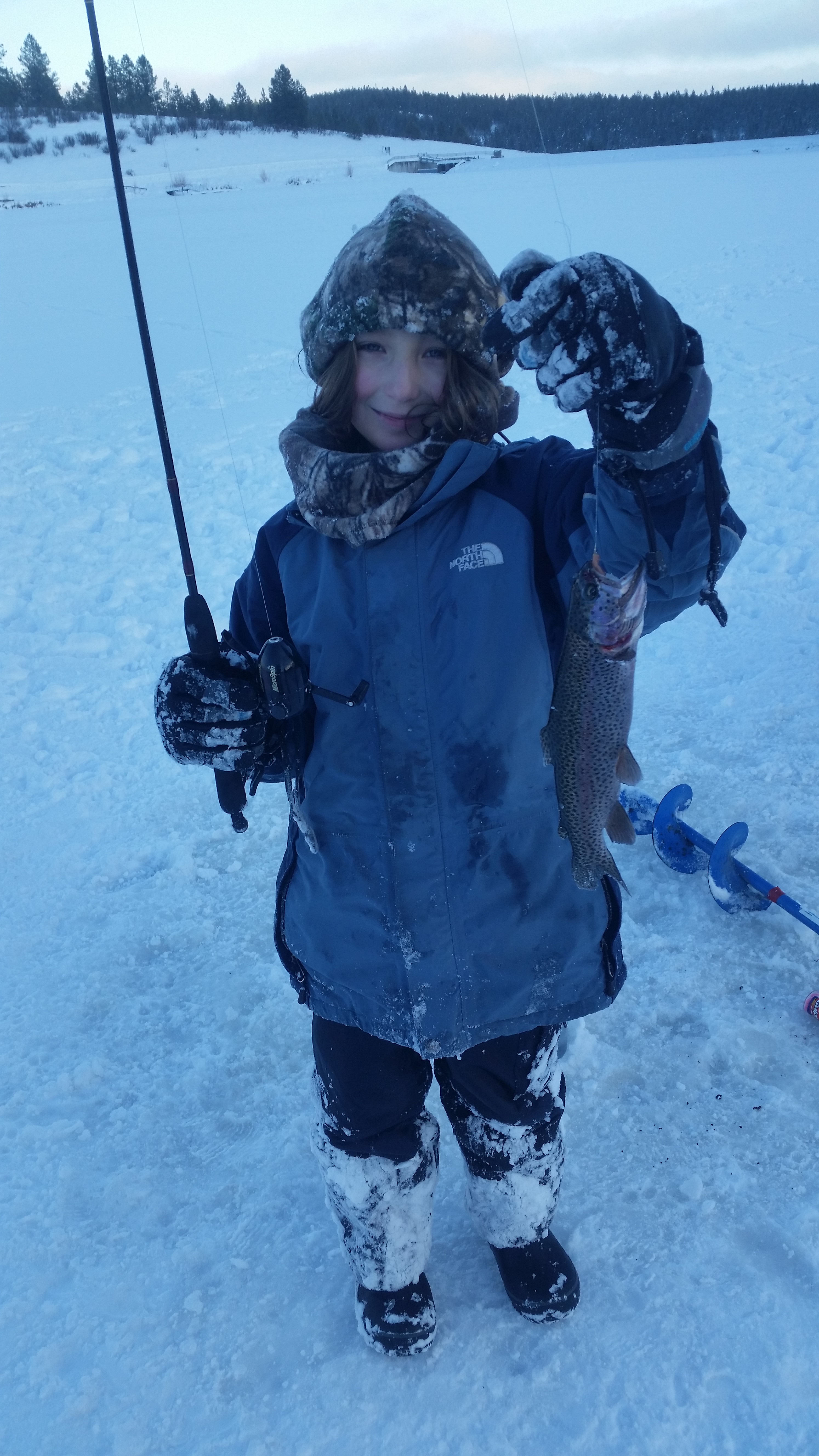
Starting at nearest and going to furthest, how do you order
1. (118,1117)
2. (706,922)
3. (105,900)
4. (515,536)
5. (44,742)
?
(515,536) → (118,1117) → (706,922) → (105,900) → (44,742)

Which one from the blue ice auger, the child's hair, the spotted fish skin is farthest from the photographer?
the blue ice auger

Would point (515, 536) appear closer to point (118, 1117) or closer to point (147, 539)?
point (118, 1117)

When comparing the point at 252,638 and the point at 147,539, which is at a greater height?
the point at 252,638

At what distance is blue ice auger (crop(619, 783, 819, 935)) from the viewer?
308cm

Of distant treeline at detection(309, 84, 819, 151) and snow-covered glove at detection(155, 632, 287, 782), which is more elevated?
distant treeline at detection(309, 84, 819, 151)

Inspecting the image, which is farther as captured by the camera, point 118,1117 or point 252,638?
point 118,1117

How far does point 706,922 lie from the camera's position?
10.5 feet

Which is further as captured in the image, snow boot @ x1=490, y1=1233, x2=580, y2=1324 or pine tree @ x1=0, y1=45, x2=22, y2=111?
pine tree @ x1=0, y1=45, x2=22, y2=111

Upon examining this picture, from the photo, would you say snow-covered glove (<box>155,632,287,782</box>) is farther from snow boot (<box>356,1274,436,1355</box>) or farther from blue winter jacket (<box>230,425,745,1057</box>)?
snow boot (<box>356,1274,436,1355</box>)

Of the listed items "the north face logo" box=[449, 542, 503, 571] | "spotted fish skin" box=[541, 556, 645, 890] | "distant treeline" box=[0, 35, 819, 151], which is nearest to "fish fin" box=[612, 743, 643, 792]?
"spotted fish skin" box=[541, 556, 645, 890]

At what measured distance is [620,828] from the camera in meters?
1.89

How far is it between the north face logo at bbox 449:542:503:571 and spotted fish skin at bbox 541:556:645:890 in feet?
0.82

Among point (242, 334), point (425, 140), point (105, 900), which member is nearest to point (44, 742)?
point (105, 900)

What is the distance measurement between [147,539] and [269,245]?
8.97 m
